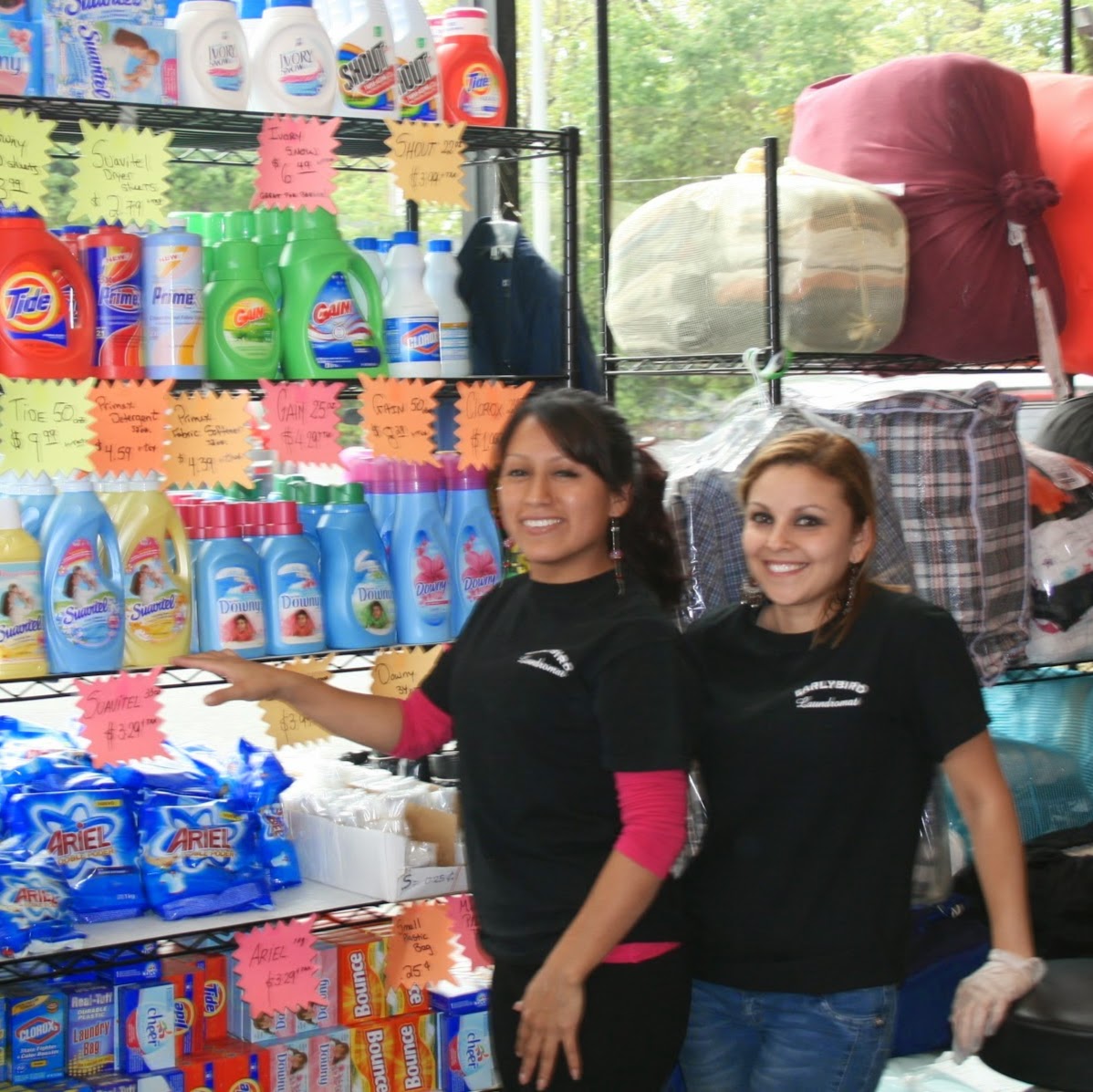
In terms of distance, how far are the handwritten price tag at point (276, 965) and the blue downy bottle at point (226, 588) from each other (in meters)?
0.42

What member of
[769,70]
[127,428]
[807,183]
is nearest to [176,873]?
[127,428]

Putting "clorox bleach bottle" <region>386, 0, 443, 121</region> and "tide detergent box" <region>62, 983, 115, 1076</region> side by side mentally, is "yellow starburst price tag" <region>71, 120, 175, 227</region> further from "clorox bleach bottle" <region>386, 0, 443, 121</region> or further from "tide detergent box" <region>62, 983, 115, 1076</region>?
"tide detergent box" <region>62, 983, 115, 1076</region>

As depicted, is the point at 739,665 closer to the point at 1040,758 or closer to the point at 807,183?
the point at 807,183

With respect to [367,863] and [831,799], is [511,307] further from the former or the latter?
[831,799]

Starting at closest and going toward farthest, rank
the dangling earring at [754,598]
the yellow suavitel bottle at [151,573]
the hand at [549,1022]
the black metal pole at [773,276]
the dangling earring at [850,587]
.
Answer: the hand at [549,1022] < the dangling earring at [850,587] < the dangling earring at [754,598] < the yellow suavitel bottle at [151,573] < the black metal pole at [773,276]

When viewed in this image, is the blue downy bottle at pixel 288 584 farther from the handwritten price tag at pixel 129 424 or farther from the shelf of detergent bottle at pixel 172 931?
the shelf of detergent bottle at pixel 172 931

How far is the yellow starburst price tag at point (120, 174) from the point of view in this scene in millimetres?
1989

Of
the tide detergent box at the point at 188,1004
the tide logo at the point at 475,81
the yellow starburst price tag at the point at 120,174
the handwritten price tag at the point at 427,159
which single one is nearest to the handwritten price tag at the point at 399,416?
the handwritten price tag at the point at 427,159

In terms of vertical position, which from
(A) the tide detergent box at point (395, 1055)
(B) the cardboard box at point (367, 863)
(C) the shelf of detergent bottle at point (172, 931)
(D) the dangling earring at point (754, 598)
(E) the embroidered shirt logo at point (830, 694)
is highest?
(D) the dangling earring at point (754, 598)

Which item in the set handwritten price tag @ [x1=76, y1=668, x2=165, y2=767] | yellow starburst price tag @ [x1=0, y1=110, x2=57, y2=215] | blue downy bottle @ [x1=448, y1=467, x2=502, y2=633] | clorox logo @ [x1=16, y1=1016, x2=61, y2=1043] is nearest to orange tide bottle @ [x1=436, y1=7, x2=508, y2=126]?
blue downy bottle @ [x1=448, y1=467, x2=502, y2=633]

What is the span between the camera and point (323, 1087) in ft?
7.70

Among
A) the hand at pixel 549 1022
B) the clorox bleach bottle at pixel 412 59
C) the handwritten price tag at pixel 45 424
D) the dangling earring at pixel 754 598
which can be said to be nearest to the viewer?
the hand at pixel 549 1022

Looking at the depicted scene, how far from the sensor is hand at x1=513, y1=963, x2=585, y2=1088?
159cm

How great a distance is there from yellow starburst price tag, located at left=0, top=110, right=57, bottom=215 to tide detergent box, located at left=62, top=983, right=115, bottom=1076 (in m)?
1.11
